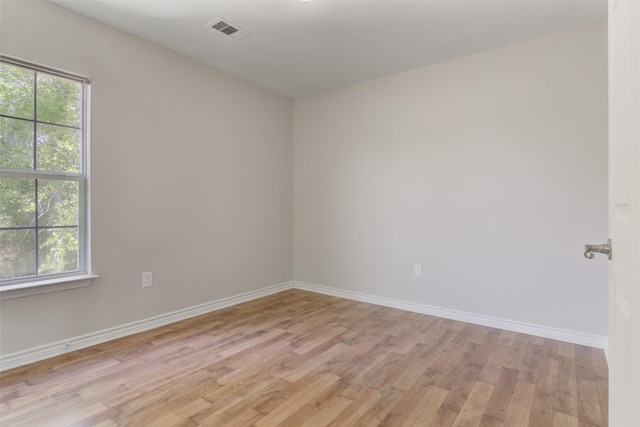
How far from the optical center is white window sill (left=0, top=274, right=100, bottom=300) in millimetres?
2031

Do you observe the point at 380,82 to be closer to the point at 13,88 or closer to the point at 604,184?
the point at 604,184

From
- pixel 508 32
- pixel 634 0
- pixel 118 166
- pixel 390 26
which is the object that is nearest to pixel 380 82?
pixel 390 26

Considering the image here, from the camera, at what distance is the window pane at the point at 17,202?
208 centimetres

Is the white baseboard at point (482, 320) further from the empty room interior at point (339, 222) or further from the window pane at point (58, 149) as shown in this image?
the window pane at point (58, 149)

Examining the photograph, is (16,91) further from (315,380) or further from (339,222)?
(339,222)

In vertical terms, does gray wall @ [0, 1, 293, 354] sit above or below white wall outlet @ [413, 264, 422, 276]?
above

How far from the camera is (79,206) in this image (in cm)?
240

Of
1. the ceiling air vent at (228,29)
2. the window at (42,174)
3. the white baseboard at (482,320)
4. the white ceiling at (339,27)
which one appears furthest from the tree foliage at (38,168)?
the white baseboard at (482,320)

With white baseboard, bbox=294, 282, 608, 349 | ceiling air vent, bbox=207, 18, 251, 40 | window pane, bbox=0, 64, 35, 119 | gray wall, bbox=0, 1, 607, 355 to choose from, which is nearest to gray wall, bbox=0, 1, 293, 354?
gray wall, bbox=0, 1, 607, 355

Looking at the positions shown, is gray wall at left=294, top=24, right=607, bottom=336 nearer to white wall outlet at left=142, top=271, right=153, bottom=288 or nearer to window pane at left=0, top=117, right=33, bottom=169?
white wall outlet at left=142, top=271, right=153, bottom=288

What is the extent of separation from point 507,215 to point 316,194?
2.06 metres

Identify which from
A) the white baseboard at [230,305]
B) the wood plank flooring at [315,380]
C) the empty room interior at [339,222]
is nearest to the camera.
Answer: the wood plank flooring at [315,380]

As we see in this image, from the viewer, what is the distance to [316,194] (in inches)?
158

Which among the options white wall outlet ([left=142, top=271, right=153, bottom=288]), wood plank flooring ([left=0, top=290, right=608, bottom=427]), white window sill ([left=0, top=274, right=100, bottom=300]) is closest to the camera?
wood plank flooring ([left=0, top=290, right=608, bottom=427])
